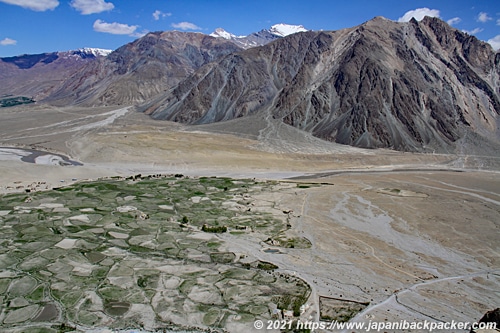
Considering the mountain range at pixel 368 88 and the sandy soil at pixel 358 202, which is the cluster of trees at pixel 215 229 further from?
the mountain range at pixel 368 88

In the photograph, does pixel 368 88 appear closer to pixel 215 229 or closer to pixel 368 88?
pixel 368 88

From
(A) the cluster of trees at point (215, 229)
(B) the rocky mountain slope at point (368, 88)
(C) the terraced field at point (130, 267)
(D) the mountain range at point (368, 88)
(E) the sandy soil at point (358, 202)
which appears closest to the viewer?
(C) the terraced field at point (130, 267)

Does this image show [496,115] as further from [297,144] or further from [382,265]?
[382,265]

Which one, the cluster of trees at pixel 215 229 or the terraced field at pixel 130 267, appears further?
the cluster of trees at pixel 215 229

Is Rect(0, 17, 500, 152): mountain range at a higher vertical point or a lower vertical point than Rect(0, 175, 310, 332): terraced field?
higher

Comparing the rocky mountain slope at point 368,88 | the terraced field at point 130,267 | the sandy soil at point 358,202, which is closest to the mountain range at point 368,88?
the rocky mountain slope at point 368,88

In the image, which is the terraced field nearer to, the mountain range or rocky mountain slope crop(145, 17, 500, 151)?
the mountain range

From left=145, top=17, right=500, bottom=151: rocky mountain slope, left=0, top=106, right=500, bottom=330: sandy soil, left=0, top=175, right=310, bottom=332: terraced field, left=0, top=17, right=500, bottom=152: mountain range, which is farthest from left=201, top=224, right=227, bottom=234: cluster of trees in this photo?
left=145, top=17, right=500, bottom=151: rocky mountain slope

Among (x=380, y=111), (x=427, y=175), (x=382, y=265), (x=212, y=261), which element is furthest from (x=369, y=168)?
(x=212, y=261)
